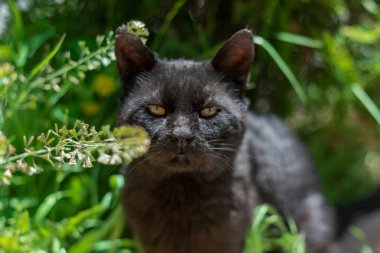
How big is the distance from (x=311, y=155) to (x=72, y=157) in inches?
70.9

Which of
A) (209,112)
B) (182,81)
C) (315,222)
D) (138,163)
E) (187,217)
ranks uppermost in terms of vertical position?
(182,81)

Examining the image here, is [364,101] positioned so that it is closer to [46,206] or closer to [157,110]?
[157,110]

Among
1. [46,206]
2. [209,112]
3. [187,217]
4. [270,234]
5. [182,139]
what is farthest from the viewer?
[270,234]

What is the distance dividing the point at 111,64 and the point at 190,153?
32.5 inches

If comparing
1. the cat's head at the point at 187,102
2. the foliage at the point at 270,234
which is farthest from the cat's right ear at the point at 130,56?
the foliage at the point at 270,234

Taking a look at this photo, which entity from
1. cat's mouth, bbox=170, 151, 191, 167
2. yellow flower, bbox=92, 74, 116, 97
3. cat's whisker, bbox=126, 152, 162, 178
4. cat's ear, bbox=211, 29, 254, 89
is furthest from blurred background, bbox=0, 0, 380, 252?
cat's mouth, bbox=170, 151, 191, 167

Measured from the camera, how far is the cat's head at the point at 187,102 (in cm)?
166

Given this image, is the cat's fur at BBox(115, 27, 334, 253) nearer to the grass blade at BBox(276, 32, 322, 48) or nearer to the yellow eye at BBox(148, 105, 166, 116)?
the yellow eye at BBox(148, 105, 166, 116)

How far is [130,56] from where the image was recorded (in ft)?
5.77

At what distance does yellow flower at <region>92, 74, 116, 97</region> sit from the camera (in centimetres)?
238

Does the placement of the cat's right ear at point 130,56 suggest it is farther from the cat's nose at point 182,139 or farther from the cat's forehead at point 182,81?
the cat's nose at point 182,139

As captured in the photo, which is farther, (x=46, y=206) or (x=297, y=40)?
(x=297, y=40)

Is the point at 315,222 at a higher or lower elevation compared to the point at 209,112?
lower

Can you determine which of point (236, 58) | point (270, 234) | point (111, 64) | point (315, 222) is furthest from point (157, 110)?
point (315, 222)
